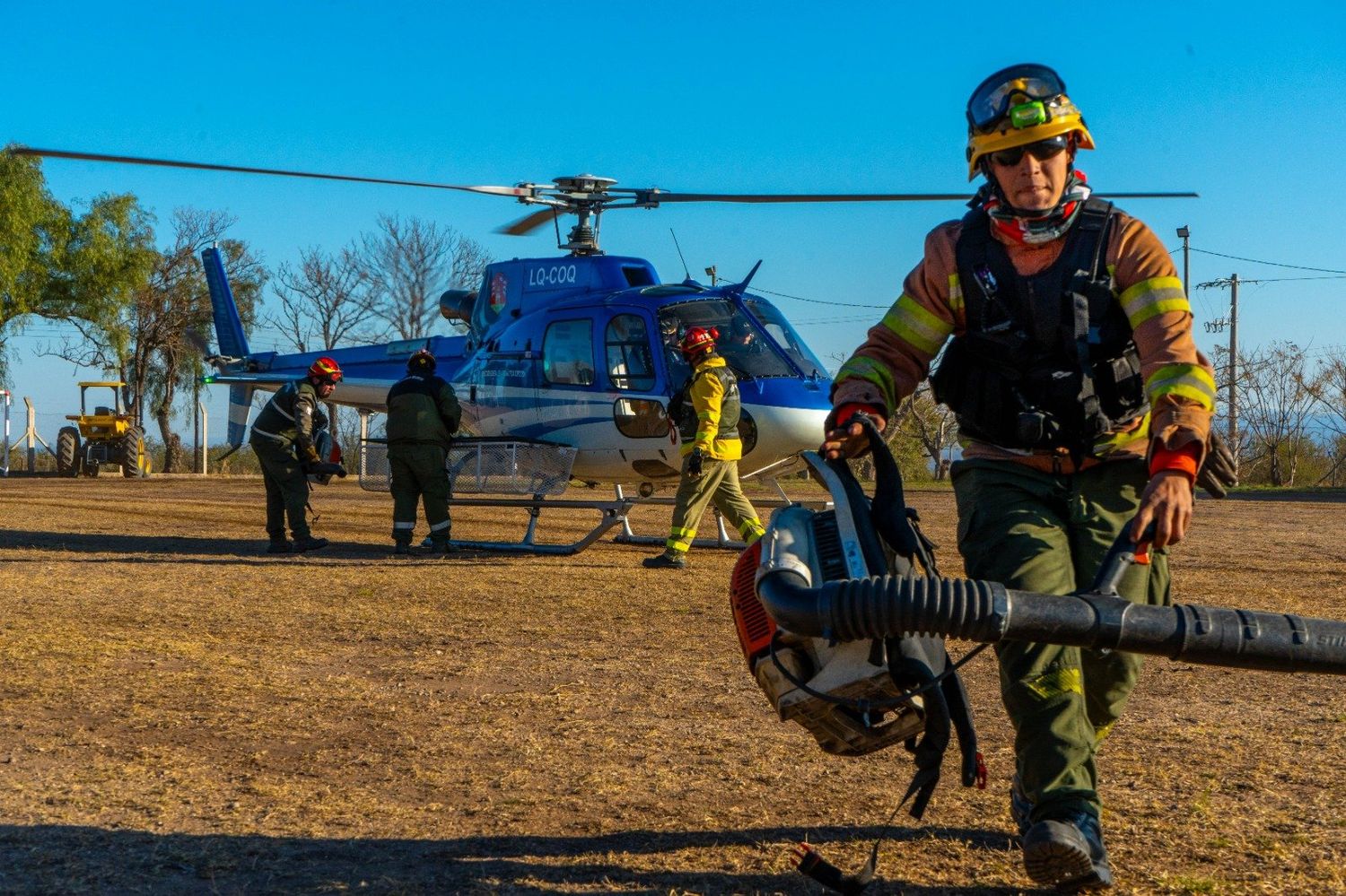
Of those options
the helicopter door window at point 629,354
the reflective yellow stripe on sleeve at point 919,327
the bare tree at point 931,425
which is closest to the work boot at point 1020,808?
the reflective yellow stripe on sleeve at point 919,327

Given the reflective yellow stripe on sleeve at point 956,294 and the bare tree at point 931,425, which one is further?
the bare tree at point 931,425

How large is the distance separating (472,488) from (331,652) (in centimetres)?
580

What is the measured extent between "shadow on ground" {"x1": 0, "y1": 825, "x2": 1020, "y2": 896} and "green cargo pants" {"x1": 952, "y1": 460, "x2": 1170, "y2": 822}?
37 cm

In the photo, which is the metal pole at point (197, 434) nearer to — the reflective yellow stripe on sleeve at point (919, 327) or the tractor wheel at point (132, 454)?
the tractor wheel at point (132, 454)

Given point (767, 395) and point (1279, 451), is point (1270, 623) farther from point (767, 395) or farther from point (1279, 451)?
point (1279, 451)

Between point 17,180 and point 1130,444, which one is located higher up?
point 17,180

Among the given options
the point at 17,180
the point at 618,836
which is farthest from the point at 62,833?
the point at 17,180

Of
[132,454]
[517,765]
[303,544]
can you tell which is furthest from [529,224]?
[132,454]

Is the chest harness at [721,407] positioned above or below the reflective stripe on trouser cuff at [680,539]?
above

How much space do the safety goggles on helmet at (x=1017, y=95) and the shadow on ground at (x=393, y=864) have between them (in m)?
1.86

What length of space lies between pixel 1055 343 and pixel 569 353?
9.75 m

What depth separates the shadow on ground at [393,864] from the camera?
3.23m

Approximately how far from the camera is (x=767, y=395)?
11930mm

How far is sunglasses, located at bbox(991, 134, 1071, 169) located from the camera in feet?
10.8
